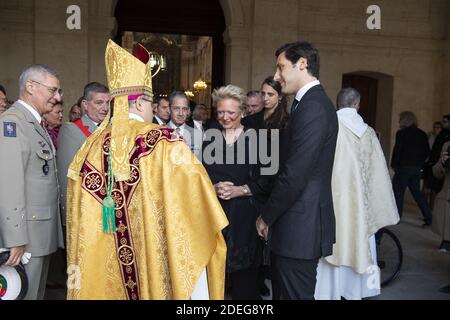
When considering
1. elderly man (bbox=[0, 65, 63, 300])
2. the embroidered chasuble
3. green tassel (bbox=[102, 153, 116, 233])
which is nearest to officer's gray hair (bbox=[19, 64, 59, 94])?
elderly man (bbox=[0, 65, 63, 300])

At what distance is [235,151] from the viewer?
3.29 meters

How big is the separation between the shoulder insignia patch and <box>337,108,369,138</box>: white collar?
8.11 feet

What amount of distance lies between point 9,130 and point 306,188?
1738 mm

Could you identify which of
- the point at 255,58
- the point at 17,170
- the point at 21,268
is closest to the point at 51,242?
the point at 21,268

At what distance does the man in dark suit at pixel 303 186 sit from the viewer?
2445 millimetres

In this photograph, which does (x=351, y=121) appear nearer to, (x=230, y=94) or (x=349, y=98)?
(x=349, y=98)

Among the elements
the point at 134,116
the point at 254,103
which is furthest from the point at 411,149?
the point at 134,116

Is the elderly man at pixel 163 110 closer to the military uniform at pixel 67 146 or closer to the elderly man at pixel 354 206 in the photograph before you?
the military uniform at pixel 67 146

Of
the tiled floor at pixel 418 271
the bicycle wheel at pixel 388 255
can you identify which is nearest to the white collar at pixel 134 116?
the tiled floor at pixel 418 271

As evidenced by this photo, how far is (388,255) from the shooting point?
5027 millimetres

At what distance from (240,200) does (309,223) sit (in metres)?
0.80

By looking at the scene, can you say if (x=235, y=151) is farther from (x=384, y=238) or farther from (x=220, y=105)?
(x=384, y=238)

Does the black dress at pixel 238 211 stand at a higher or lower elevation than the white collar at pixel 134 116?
lower

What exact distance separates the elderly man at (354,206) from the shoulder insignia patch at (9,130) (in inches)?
94.5
